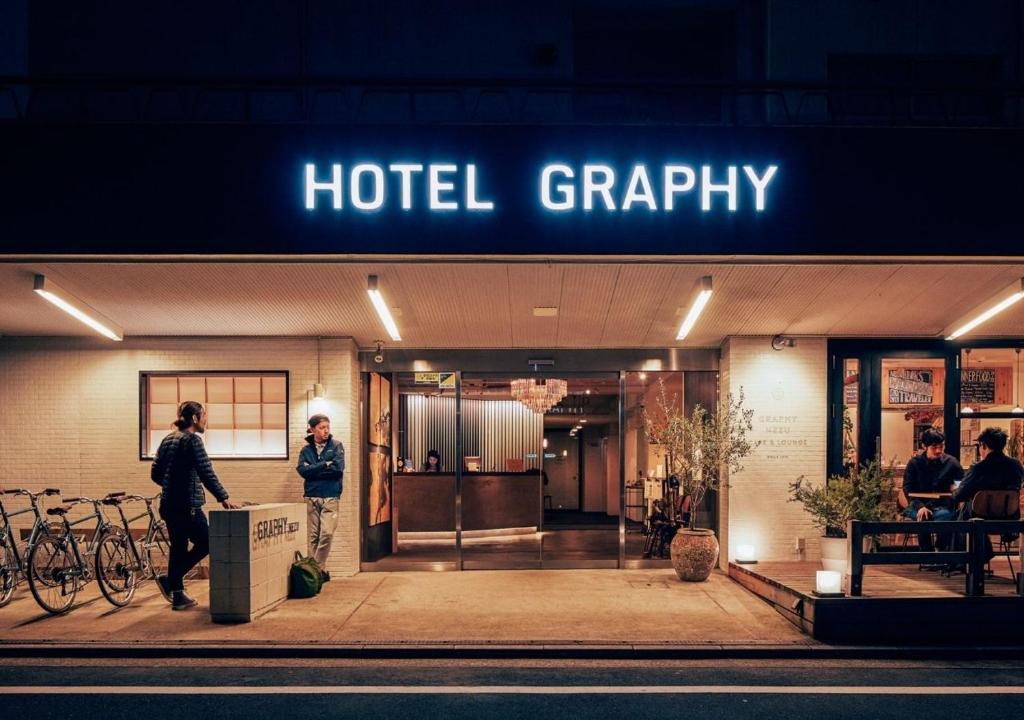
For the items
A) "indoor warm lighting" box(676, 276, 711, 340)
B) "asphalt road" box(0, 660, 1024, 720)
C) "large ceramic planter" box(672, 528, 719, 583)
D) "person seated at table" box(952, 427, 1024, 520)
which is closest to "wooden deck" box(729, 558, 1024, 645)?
"asphalt road" box(0, 660, 1024, 720)

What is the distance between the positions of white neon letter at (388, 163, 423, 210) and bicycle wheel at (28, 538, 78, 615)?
506 centimetres

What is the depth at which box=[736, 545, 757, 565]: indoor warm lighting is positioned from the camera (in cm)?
1009

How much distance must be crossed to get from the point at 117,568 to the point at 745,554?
7.82 m

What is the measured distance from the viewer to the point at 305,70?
975 cm

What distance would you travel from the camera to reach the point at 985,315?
902 centimetres

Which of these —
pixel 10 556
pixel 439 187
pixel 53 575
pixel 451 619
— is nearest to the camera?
pixel 451 619

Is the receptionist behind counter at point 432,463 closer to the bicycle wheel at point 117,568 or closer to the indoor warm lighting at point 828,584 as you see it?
the bicycle wheel at point 117,568

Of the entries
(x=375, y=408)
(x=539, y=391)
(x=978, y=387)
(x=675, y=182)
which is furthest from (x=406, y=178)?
(x=978, y=387)

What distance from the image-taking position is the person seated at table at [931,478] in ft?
29.5

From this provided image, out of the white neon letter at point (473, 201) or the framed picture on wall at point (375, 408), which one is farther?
the framed picture on wall at point (375, 408)

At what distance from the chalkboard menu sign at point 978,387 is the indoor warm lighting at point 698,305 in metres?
4.79

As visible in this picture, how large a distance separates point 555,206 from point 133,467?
278 inches

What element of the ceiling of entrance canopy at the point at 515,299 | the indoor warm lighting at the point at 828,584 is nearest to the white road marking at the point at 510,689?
the indoor warm lighting at the point at 828,584

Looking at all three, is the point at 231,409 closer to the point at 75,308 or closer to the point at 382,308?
the point at 75,308
